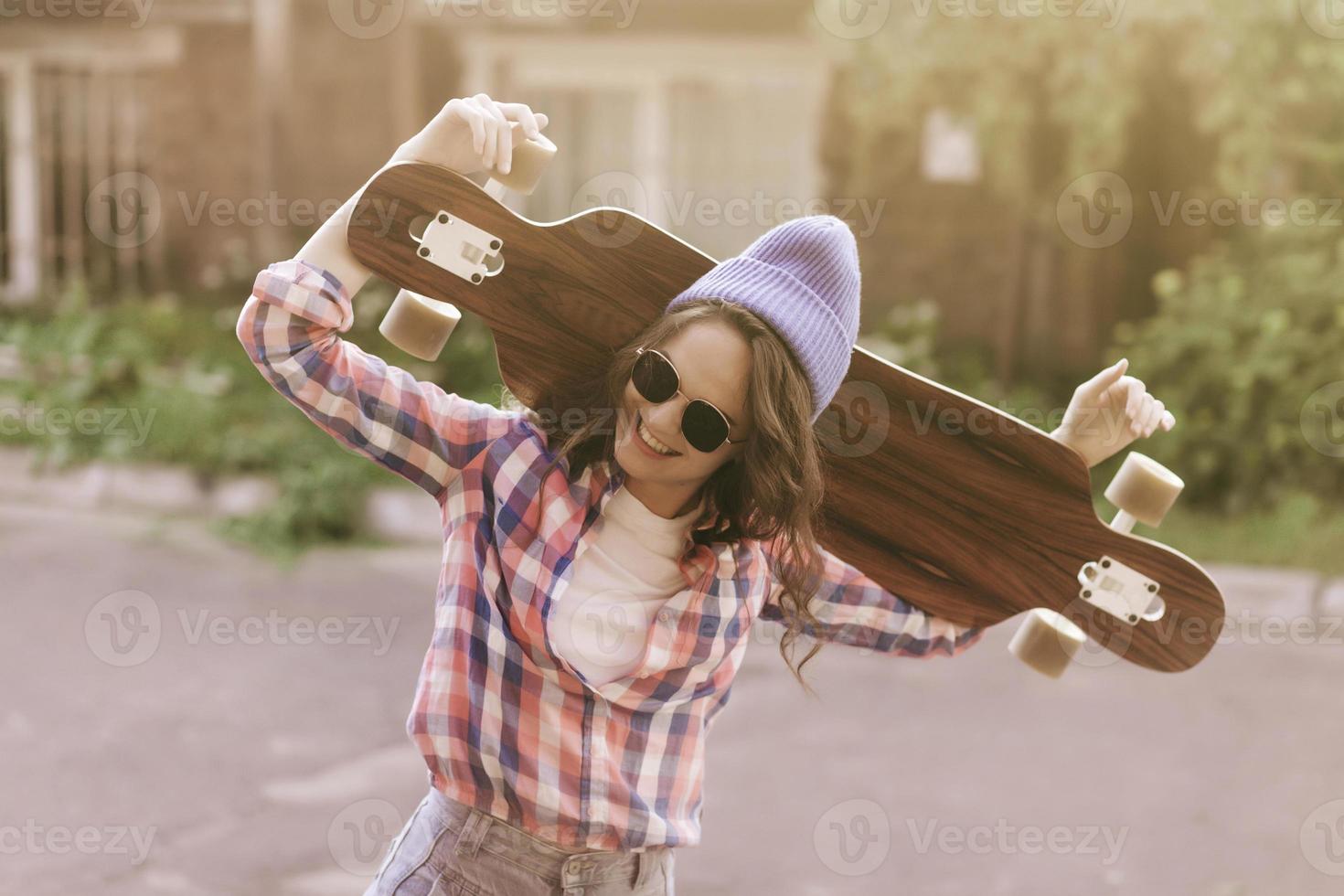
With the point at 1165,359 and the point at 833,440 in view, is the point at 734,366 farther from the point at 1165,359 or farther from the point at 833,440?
the point at 1165,359

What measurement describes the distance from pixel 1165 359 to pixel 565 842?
6.62 m

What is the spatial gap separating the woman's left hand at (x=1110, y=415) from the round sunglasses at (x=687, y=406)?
0.46 metres

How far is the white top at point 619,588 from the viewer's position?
65.0 inches

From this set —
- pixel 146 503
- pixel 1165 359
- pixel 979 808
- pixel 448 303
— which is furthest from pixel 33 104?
pixel 448 303

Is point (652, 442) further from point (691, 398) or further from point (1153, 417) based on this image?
point (1153, 417)

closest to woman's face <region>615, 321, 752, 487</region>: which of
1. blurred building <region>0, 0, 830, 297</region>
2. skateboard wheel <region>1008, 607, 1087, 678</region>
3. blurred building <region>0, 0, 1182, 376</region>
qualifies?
skateboard wheel <region>1008, 607, 1087, 678</region>

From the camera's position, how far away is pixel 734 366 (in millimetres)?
1646

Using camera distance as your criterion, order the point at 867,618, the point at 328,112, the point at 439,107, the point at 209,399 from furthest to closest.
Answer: the point at 439,107
the point at 328,112
the point at 209,399
the point at 867,618

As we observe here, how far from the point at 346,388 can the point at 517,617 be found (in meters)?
0.33

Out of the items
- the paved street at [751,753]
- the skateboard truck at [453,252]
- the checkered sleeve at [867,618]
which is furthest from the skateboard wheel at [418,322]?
the paved street at [751,753]

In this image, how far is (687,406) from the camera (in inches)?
64.3

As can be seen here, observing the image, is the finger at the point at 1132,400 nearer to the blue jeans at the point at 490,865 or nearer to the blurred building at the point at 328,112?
the blue jeans at the point at 490,865

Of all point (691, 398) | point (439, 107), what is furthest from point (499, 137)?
point (439, 107)

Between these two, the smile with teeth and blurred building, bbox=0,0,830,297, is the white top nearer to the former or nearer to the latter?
the smile with teeth
